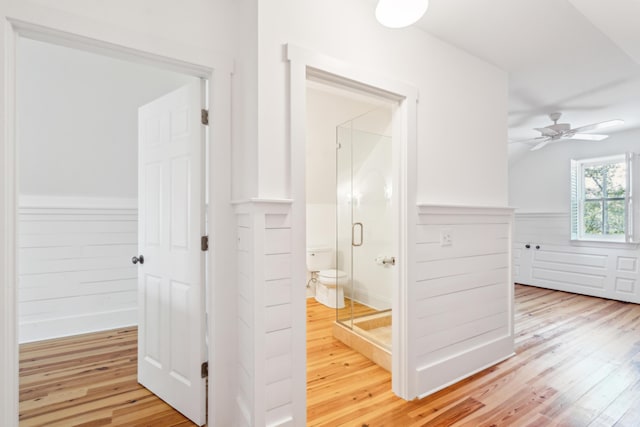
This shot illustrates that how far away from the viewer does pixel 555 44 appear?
2.35m

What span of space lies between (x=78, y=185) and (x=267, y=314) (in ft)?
8.87

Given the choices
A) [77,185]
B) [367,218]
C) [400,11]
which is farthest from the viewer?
[367,218]

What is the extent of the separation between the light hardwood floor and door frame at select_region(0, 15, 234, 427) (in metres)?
0.59

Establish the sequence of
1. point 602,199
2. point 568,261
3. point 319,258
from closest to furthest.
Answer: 1. point 319,258
2. point 602,199
3. point 568,261

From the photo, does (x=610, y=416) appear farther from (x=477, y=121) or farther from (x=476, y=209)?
(x=477, y=121)

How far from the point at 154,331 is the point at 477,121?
2845 millimetres

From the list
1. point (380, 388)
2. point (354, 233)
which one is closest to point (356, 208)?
point (354, 233)

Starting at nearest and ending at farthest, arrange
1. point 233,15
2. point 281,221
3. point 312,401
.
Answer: point 281,221 < point 233,15 < point 312,401

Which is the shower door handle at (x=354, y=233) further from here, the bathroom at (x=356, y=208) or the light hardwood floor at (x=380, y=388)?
the light hardwood floor at (x=380, y=388)

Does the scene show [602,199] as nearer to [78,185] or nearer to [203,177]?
[203,177]

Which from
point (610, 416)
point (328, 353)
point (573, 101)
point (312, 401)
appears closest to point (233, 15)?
point (312, 401)

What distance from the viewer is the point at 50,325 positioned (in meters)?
3.02

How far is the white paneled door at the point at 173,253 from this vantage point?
181cm

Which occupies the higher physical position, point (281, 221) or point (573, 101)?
point (573, 101)
